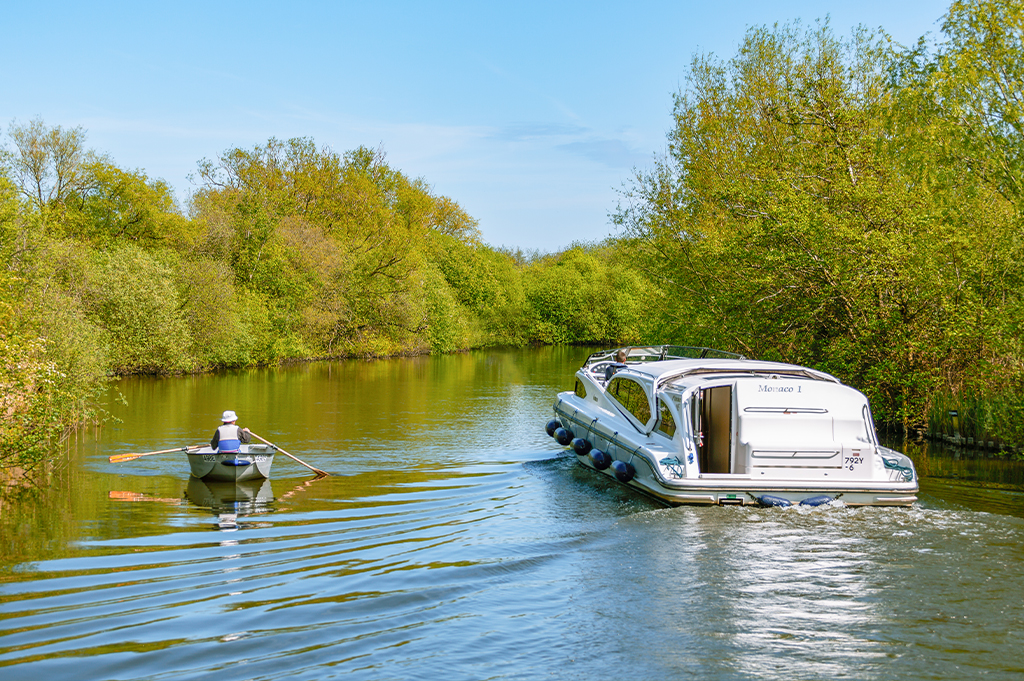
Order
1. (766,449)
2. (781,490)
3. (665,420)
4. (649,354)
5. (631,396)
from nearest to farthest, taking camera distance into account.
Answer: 1. (781,490)
2. (766,449)
3. (665,420)
4. (631,396)
5. (649,354)

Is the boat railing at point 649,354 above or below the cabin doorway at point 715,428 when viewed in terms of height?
above

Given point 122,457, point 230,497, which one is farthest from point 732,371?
point 122,457

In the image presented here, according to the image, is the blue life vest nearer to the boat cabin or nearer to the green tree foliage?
the boat cabin

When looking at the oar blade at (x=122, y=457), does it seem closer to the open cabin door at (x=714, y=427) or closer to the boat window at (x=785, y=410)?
the open cabin door at (x=714, y=427)

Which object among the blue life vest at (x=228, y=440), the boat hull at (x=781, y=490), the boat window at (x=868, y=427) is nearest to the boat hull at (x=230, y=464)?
the blue life vest at (x=228, y=440)

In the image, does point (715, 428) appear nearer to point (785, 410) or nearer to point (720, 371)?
point (720, 371)

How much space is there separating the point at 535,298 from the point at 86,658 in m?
83.6

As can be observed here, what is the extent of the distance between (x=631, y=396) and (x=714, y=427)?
99.3 inches

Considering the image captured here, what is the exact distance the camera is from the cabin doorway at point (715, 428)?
43.9 ft

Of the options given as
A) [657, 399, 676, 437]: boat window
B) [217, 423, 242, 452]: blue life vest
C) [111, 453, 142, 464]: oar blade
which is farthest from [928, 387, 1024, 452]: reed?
[111, 453, 142, 464]: oar blade

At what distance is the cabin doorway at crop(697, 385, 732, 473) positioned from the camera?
13.4m

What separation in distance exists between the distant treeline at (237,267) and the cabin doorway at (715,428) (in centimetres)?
1114

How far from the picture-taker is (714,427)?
13484mm

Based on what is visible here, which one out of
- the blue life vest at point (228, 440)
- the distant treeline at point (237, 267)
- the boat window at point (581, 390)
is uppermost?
the distant treeline at point (237, 267)
